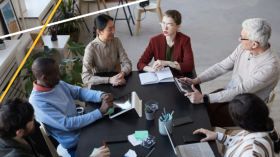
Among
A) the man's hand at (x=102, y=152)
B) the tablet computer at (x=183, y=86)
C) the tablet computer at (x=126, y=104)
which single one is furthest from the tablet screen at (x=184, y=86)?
the man's hand at (x=102, y=152)

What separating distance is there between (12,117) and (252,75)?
1.84m

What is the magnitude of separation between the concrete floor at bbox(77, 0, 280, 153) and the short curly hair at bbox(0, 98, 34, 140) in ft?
8.37

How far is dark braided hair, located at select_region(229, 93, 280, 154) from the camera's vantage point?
4.35 ft

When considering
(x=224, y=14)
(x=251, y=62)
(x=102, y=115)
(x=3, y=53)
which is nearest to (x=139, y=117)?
(x=102, y=115)

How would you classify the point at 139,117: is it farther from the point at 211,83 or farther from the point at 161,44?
the point at 211,83

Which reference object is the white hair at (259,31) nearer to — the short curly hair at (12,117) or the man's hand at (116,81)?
the man's hand at (116,81)

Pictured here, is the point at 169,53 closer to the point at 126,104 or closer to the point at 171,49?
the point at 171,49

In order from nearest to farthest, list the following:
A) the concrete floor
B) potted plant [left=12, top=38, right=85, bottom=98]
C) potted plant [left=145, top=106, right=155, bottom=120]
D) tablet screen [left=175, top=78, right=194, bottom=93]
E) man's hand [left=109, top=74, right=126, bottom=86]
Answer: potted plant [left=145, top=106, right=155, bottom=120] < tablet screen [left=175, top=78, right=194, bottom=93] < man's hand [left=109, top=74, right=126, bottom=86] < potted plant [left=12, top=38, right=85, bottom=98] < the concrete floor

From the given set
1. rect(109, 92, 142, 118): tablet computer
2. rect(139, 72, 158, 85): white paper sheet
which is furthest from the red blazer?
rect(109, 92, 142, 118): tablet computer

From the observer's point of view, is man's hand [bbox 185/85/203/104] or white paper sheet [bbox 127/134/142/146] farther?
man's hand [bbox 185/85/203/104]

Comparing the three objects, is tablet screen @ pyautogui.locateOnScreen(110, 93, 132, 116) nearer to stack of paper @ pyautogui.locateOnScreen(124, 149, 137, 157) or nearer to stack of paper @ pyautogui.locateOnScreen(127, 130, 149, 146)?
stack of paper @ pyautogui.locateOnScreen(127, 130, 149, 146)

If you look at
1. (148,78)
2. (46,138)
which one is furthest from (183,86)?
(46,138)

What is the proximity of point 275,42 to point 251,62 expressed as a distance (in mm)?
3078

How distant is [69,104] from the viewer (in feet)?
6.43
